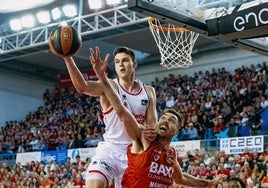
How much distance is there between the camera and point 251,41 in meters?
7.26

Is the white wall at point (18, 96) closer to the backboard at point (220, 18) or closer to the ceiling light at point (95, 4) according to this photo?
the ceiling light at point (95, 4)

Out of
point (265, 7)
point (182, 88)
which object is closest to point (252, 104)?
point (182, 88)

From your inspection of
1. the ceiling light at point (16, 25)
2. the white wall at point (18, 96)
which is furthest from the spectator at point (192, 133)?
the white wall at point (18, 96)

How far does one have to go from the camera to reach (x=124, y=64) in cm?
525

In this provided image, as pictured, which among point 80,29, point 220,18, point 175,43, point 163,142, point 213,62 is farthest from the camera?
point 213,62

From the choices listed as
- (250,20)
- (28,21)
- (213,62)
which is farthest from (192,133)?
(250,20)

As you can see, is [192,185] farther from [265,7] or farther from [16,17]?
[16,17]

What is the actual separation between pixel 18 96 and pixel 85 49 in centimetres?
601

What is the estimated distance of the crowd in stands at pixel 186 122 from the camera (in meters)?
12.8

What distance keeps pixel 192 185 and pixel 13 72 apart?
22.6 metres

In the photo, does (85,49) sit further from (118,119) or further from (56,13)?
(118,119)

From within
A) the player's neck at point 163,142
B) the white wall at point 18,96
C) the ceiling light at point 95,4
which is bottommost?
the player's neck at point 163,142

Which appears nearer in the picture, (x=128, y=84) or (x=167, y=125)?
(x=167, y=125)

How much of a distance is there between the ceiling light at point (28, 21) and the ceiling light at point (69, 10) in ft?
6.01
